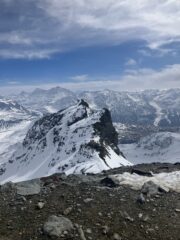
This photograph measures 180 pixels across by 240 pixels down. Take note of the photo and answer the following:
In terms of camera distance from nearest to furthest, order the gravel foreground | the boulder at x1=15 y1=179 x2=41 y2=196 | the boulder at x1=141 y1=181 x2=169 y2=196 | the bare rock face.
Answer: the bare rock face, the gravel foreground, the boulder at x1=15 y1=179 x2=41 y2=196, the boulder at x1=141 y1=181 x2=169 y2=196

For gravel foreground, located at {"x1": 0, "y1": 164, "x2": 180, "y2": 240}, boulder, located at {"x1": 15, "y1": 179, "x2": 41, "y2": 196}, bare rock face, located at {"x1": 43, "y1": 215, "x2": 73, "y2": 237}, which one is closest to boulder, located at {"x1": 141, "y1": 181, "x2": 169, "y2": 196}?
gravel foreground, located at {"x1": 0, "y1": 164, "x2": 180, "y2": 240}

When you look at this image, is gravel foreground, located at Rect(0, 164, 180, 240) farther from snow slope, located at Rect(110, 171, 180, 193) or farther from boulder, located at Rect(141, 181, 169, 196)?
snow slope, located at Rect(110, 171, 180, 193)

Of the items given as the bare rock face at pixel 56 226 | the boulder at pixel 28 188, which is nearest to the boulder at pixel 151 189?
the bare rock face at pixel 56 226

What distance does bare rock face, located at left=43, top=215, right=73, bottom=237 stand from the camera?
2653 centimetres

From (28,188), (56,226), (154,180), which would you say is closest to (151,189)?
(154,180)

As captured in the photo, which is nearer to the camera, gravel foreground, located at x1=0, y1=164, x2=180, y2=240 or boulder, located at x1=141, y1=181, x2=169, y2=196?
gravel foreground, located at x1=0, y1=164, x2=180, y2=240

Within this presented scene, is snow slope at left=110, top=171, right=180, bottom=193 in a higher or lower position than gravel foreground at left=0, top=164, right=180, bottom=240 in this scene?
higher

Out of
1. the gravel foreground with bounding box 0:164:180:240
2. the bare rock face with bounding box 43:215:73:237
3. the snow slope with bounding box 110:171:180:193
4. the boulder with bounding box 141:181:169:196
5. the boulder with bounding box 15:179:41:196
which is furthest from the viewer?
the snow slope with bounding box 110:171:180:193

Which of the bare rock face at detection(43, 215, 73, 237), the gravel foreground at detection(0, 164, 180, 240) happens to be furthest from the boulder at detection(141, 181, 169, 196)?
the bare rock face at detection(43, 215, 73, 237)

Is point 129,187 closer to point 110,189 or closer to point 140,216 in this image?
point 110,189

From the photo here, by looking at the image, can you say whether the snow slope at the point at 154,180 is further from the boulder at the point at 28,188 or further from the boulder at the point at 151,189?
the boulder at the point at 28,188

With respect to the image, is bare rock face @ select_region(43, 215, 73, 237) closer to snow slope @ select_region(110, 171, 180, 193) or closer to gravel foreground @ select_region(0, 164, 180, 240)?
gravel foreground @ select_region(0, 164, 180, 240)

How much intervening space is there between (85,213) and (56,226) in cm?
256

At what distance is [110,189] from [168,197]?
4452 millimetres
